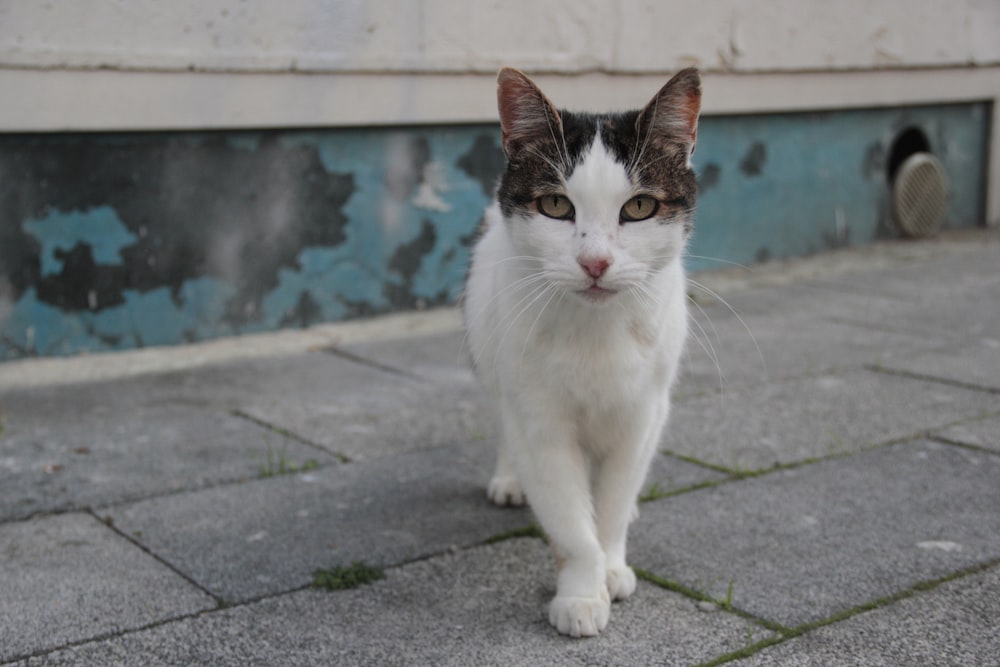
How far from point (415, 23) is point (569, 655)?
3753 millimetres

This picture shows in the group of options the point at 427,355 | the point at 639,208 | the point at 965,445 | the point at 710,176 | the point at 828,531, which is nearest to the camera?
the point at 639,208

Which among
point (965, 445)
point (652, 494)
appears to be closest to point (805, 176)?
point (965, 445)

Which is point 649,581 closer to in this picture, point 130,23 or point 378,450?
point 378,450

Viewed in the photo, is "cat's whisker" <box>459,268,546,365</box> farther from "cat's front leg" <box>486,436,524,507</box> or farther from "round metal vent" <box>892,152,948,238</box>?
"round metal vent" <box>892,152,948,238</box>

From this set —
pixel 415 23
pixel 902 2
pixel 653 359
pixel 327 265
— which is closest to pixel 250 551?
pixel 653 359

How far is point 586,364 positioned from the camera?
2629mm

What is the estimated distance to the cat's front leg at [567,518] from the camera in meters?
2.52

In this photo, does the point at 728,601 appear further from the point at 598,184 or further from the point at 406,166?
the point at 406,166

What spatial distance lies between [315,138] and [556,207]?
3033 millimetres

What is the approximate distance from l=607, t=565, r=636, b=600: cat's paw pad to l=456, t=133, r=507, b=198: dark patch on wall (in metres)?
3.34

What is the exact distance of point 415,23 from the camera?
17.8 feet

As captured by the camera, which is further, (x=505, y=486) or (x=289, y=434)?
(x=289, y=434)

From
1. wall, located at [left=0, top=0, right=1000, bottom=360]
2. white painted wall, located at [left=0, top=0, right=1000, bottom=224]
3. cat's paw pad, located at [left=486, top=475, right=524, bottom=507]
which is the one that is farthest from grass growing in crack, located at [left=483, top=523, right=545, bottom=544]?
white painted wall, located at [left=0, top=0, right=1000, bottom=224]

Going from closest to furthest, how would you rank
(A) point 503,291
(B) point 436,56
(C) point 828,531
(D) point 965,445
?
(A) point 503,291 → (C) point 828,531 → (D) point 965,445 → (B) point 436,56
